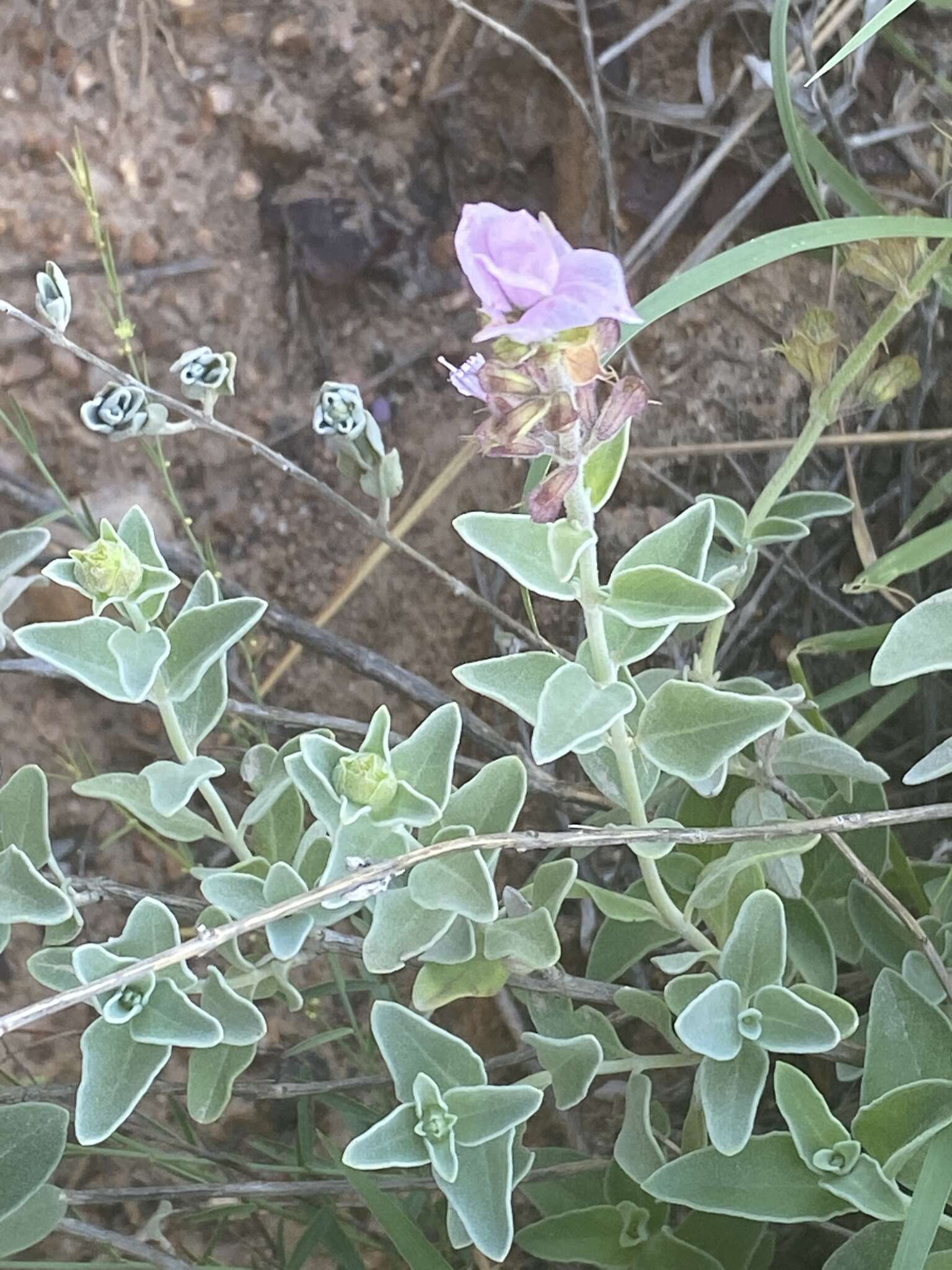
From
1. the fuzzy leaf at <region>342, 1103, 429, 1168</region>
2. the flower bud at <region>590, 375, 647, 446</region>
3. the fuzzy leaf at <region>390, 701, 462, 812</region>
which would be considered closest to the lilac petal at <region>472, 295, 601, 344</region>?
the flower bud at <region>590, 375, 647, 446</region>

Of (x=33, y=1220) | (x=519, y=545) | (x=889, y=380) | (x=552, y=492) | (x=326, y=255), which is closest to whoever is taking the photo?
(x=552, y=492)

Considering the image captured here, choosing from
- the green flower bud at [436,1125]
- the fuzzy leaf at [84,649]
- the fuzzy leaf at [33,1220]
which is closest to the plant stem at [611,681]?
the green flower bud at [436,1125]

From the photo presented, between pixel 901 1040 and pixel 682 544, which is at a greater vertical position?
pixel 682 544

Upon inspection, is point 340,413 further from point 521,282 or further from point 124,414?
point 521,282

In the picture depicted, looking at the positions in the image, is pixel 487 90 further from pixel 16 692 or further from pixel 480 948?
pixel 480 948

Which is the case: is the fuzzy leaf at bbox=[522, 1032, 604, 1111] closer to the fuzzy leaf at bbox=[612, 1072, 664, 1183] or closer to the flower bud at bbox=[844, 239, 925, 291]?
the fuzzy leaf at bbox=[612, 1072, 664, 1183]

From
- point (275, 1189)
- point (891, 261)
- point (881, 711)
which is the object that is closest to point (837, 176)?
point (891, 261)
